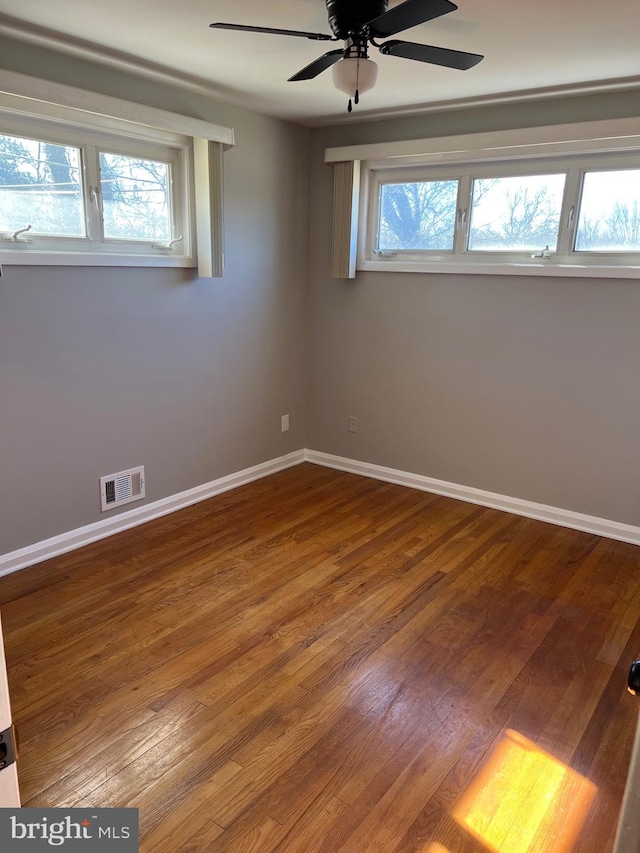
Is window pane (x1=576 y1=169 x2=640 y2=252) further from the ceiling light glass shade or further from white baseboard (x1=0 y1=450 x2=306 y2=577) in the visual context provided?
white baseboard (x1=0 y1=450 x2=306 y2=577)

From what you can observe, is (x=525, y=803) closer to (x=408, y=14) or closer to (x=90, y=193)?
(x=408, y=14)

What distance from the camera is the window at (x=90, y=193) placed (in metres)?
2.80

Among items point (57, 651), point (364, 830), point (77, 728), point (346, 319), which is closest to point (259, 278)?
point (346, 319)

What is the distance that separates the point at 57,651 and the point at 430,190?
340 cm

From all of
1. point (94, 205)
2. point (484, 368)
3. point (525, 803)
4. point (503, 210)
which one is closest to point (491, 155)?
point (503, 210)

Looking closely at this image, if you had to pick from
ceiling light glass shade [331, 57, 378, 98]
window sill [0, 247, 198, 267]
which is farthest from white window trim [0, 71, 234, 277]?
ceiling light glass shade [331, 57, 378, 98]

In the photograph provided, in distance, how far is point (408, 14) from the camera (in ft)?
6.06

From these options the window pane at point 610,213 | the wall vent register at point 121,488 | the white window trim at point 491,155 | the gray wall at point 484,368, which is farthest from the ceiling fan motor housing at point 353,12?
the wall vent register at point 121,488

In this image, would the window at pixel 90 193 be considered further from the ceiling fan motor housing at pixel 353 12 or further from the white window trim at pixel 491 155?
the ceiling fan motor housing at pixel 353 12

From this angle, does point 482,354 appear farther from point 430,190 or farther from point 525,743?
point 525,743

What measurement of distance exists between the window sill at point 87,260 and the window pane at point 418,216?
1423 millimetres

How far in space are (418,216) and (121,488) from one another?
2.60 m

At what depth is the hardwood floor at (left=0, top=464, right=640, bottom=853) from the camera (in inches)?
68.3

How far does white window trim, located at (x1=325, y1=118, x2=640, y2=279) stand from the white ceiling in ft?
0.80
